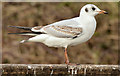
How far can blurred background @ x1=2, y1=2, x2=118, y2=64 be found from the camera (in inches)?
309

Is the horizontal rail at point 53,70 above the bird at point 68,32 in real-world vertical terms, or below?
below

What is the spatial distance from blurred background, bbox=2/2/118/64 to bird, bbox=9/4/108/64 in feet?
9.39

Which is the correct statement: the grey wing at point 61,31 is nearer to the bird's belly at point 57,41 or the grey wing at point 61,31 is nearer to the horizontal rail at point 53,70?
the bird's belly at point 57,41

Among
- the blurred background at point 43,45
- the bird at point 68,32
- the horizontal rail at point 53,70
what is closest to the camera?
the horizontal rail at point 53,70

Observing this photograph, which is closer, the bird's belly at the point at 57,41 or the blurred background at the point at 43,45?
the bird's belly at the point at 57,41

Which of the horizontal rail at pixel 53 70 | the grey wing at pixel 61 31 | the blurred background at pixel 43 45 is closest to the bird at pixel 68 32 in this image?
the grey wing at pixel 61 31

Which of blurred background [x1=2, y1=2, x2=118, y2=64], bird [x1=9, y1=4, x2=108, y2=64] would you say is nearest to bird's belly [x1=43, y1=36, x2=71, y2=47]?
bird [x1=9, y1=4, x2=108, y2=64]

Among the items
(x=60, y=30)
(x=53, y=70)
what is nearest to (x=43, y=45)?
(x=60, y=30)

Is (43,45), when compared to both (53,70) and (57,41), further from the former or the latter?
(53,70)

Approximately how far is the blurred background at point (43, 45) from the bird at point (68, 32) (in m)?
2.86

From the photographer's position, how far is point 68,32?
4887mm

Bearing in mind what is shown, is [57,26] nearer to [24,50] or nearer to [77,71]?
[77,71]

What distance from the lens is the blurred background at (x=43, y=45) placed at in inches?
309

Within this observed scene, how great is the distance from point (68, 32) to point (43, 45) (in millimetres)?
3066
